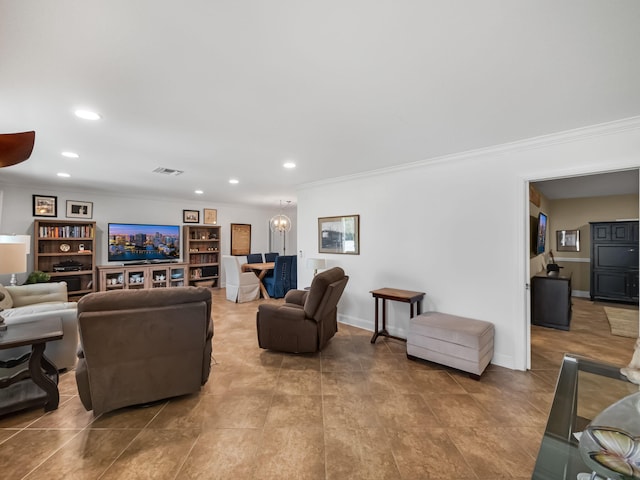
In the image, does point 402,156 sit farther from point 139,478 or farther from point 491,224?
point 139,478

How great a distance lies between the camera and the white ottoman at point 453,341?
8.64 ft

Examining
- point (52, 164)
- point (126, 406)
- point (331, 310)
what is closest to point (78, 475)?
point (126, 406)

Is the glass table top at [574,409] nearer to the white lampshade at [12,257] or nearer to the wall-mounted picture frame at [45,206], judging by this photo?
the white lampshade at [12,257]

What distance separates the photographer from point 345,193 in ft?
14.1

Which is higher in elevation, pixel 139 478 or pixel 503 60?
pixel 503 60

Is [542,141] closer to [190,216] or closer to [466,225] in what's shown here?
[466,225]

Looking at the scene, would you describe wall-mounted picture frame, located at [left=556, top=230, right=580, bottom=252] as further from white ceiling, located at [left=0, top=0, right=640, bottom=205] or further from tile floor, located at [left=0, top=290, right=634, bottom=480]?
white ceiling, located at [left=0, top=0, right=640, bottom=205]

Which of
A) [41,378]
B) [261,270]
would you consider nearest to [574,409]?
[41,378]

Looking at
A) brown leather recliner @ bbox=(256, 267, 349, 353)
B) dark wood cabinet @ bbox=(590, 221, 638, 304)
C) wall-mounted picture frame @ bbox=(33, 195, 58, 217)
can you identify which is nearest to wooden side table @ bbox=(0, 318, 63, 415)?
brown leather recliner @ bbox=(256, 267, 349, 353)

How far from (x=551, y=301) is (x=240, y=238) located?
7.06 m

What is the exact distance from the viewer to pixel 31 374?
6.89 feet

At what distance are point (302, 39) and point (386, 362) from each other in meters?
2.98

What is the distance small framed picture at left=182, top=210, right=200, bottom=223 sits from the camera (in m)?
6.96

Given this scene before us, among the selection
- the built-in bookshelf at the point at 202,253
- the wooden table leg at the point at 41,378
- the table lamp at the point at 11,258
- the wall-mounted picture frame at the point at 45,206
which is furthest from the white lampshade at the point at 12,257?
the built-in bookshelf at the point at 202,253
